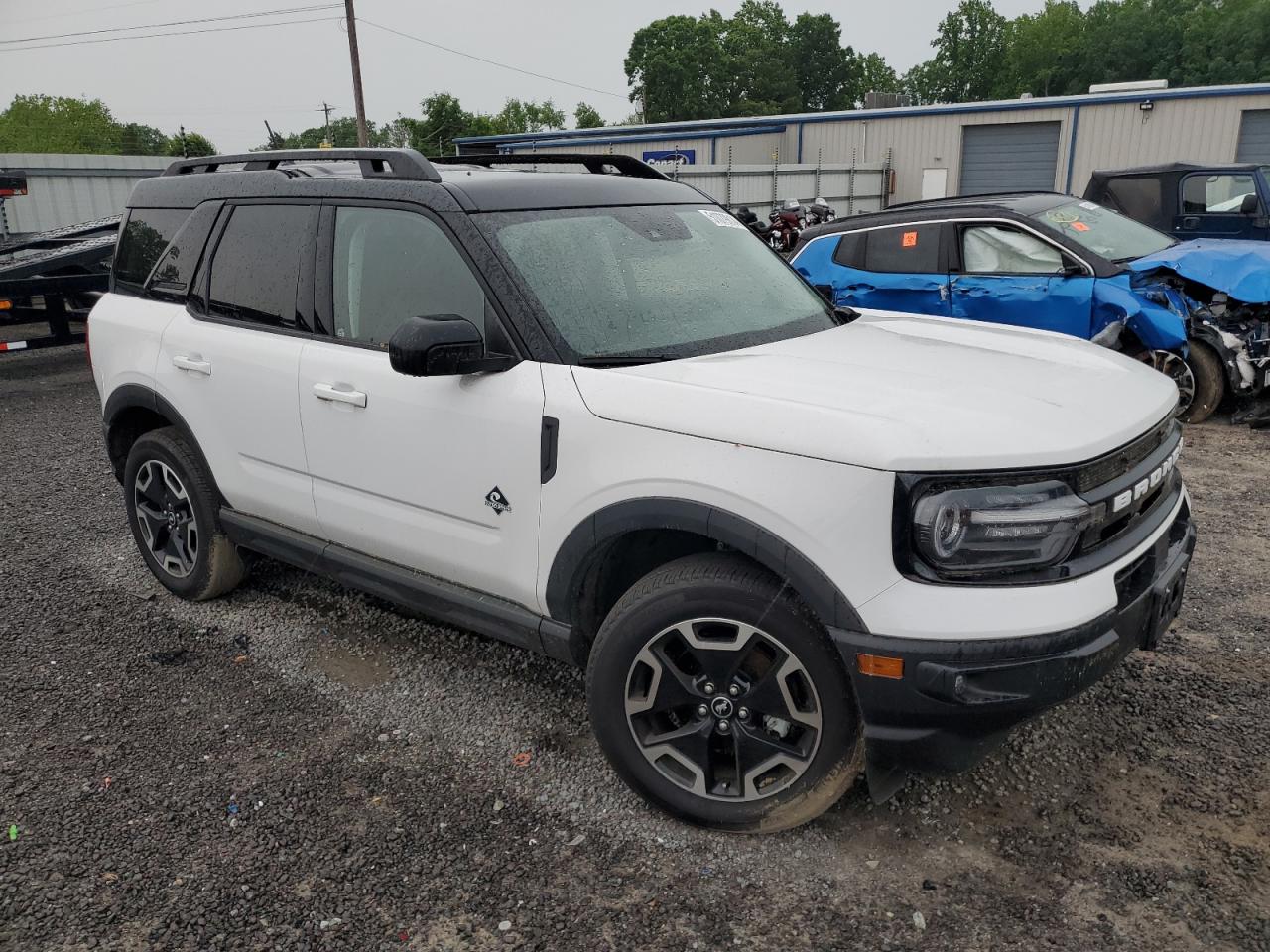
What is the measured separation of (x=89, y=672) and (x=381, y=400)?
1.85 metres

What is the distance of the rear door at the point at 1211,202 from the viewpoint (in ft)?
31.6

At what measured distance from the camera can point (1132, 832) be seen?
2857 mm

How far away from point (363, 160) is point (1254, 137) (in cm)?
2660

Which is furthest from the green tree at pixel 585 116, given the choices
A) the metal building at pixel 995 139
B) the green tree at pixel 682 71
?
the metal building at pixel 995 139

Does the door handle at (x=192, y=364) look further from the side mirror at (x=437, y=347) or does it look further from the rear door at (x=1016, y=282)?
the rear door at (x=1016, y=282)

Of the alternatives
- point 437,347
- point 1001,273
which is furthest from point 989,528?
point 1001,273

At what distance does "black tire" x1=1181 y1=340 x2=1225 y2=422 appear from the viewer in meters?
7.30

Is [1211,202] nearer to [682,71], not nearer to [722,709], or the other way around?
[722,709]

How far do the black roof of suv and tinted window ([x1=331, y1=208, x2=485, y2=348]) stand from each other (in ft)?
0.33

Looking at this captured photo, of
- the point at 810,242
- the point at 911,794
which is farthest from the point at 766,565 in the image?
the point at 810,242

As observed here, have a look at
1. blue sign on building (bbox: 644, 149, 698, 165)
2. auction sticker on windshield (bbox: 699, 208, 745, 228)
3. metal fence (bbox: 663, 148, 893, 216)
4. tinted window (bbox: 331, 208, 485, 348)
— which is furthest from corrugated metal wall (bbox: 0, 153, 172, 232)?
blue sign on building (bbox: 644, 149, 698, 165)

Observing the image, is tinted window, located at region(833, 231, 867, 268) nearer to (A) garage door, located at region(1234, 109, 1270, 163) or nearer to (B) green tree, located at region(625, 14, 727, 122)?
(A) garage door, located at region(1234, 109, 1270, 163)

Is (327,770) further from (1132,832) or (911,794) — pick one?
(1132,832)

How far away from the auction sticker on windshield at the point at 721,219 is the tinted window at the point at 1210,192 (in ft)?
25.5
